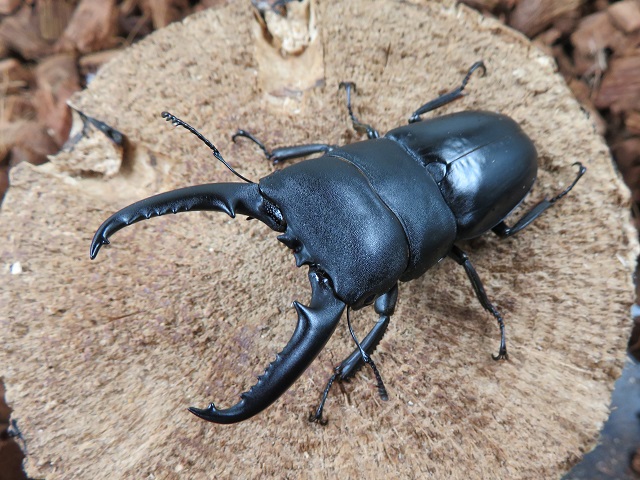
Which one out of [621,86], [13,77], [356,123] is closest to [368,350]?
[356,123]

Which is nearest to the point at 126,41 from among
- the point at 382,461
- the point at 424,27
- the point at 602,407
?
the point at 424,27

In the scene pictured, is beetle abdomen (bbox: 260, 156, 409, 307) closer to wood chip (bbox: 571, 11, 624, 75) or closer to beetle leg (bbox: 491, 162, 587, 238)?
beetle leg (bbox: 491, 162, 587, 238)

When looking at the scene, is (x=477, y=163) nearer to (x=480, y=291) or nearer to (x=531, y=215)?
(x=531, y=215)

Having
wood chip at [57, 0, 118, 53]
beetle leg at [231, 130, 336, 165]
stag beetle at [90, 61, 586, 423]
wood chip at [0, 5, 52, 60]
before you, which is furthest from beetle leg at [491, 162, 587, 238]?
wood chip at [0, 5, 52, 60]

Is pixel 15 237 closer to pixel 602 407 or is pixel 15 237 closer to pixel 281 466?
pixel 281 466

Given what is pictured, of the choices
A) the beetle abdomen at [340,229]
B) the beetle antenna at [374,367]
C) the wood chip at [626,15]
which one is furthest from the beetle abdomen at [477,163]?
the wood chip at [626,15]
